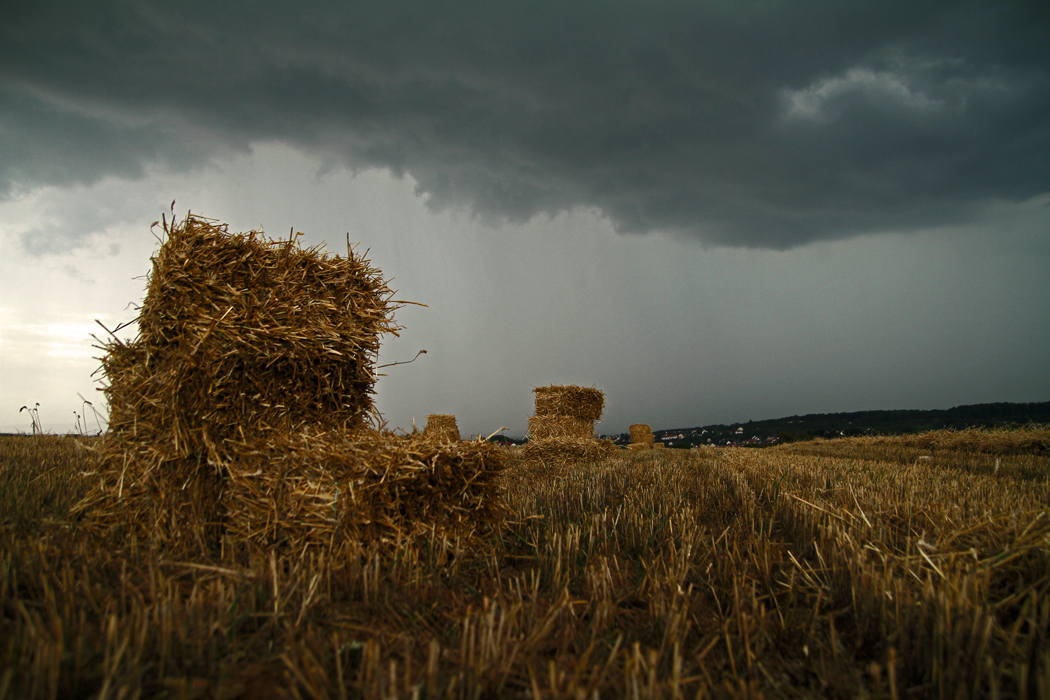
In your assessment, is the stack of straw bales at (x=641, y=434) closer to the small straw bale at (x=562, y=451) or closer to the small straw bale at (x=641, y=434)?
the small straw bale at (x=641, y=434)

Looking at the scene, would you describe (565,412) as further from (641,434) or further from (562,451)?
(641,434)

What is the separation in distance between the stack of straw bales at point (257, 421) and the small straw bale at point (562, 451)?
8.42 metres

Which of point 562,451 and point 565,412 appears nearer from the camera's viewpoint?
point 562,451

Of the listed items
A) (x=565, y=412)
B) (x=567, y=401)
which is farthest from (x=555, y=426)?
(x=567, y=401)

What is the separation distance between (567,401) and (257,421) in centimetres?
1215

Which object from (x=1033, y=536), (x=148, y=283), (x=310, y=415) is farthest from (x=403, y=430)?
(x=1033, y=536)

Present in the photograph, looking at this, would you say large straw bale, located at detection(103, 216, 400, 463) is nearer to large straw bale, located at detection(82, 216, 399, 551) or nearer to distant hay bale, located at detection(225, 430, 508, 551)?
large straw bale, located at detection(82, 216, 399, 551)

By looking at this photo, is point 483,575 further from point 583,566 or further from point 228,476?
point 228,476

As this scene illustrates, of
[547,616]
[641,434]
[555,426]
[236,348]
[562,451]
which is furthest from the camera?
[641,434]

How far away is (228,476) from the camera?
405 cm

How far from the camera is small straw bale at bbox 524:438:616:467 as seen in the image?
12422 millimetres

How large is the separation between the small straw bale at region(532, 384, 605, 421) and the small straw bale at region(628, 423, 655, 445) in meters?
10.6

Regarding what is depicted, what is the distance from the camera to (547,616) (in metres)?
2.33

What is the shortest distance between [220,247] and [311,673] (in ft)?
12.1
